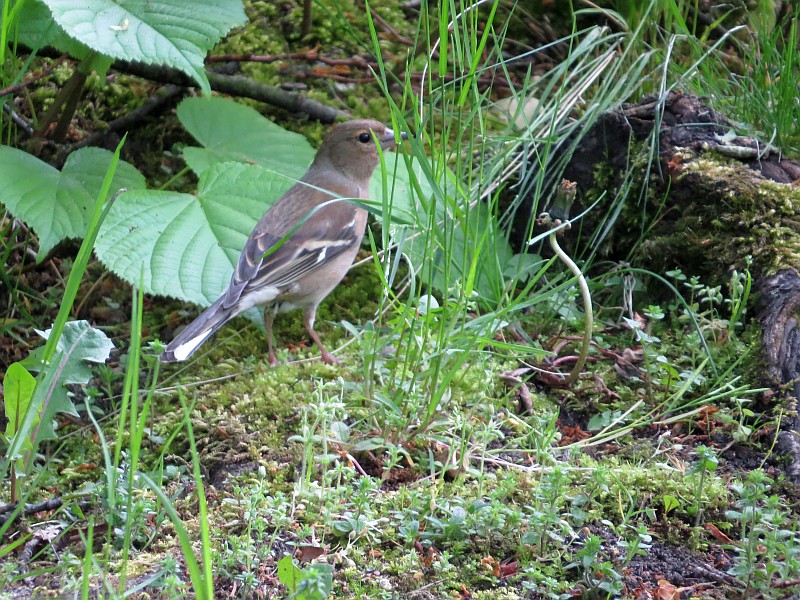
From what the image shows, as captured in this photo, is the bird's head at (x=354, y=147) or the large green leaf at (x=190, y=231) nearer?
the large green leaf at (x=190, y=231)

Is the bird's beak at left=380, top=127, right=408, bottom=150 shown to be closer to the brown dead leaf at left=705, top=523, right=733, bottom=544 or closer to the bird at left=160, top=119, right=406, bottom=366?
the bird at left=160, top=119, right=406, bottom=366

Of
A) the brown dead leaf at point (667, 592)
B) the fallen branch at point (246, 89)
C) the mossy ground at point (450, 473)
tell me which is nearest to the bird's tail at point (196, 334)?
the mossy ground at point (450, 473)

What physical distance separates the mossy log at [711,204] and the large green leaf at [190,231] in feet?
5.55

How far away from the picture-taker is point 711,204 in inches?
159

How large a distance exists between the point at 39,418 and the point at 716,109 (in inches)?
136

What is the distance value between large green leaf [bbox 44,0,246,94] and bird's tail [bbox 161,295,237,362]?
101 centimetres

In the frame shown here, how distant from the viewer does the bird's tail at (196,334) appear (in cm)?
379

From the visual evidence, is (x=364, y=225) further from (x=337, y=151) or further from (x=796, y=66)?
(x=796, y=66)

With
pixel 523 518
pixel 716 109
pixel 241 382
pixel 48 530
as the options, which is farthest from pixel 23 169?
pixel 716 109

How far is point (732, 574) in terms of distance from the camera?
2283 mm

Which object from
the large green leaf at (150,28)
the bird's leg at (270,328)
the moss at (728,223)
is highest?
the large green leaf at (150,28)

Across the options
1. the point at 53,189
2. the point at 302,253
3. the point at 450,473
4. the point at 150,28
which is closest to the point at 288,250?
the point at 302,253

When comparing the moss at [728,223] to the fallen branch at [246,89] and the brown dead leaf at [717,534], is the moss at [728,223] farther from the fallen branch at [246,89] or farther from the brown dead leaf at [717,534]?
the fallen branch at [246,89]

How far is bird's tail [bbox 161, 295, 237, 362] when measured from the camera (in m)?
3.79
